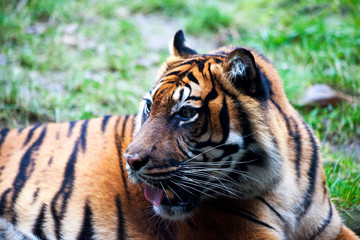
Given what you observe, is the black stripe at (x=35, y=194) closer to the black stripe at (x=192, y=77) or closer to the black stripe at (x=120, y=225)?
the black stripe at (x=120, y=225)

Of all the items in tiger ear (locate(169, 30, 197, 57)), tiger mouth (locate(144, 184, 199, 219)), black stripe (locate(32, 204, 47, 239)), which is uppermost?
tiger ear (locate(169, 30, 197, 57))

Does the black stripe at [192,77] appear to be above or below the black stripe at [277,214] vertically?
above

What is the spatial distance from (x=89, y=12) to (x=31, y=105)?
10.1 feet

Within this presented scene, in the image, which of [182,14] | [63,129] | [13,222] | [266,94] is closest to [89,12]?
[182,14]

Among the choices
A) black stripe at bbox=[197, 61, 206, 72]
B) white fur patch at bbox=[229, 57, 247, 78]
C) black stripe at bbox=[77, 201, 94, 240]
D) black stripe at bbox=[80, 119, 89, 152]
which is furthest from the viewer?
black stripe at bbox=[80, 119, 89, 152]

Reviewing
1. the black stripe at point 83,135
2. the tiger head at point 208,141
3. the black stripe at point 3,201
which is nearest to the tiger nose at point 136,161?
the tiger head at point 208,141

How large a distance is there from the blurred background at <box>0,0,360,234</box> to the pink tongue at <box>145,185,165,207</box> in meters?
1.22

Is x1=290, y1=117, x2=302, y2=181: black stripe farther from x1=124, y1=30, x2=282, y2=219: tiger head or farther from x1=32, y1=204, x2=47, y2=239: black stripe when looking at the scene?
x1=32, y1=204, x2=47, y2=239: black stripe

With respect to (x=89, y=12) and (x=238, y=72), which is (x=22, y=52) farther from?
(x=238, y=72)

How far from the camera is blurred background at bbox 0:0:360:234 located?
12.7 ft

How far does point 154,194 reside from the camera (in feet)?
6.44

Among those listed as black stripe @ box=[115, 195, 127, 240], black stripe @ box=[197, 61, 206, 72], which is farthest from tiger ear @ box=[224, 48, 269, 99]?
black stripe @ box=[115, 195, 127, 240]

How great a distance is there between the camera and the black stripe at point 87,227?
89.7 inches

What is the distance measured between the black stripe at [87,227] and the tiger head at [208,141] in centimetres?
52
